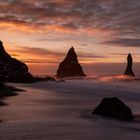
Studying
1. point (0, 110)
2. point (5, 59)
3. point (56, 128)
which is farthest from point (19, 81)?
point (56, 128)

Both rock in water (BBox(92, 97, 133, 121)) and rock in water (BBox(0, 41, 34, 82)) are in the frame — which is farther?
rock in water (BBox(0, 41, 34, 82))

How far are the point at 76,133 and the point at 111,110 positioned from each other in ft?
33.1

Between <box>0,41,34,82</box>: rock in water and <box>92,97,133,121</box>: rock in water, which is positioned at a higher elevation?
<box>0,41,34,82</box>: rock in water

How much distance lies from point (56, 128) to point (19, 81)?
331ft

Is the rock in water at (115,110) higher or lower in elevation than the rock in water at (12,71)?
lower

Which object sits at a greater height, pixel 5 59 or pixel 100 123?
pixel 5 59

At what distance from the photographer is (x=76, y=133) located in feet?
90.9

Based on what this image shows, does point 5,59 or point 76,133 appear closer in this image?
point 76,133

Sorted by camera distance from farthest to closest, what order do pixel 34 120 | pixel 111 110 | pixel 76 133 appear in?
1. pixel 111 110
2. pixel 34 120
3. pixel 76 133

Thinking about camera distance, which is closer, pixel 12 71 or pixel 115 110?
pixel 115 110

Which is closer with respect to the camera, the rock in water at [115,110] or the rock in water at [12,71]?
the rock in water at [115,110]

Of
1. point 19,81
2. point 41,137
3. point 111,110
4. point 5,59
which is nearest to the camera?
point 41,137

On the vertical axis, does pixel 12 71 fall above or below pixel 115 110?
above

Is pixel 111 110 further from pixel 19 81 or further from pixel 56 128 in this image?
pixel 19 81
